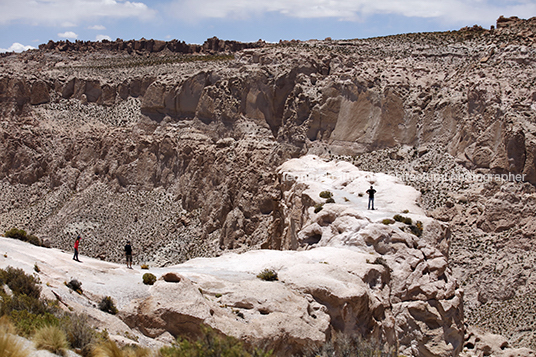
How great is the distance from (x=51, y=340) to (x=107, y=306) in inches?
182

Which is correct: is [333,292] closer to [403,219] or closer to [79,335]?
[403,219]

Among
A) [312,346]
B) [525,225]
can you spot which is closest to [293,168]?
[525,225]

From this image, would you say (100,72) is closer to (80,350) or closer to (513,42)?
(513,42)

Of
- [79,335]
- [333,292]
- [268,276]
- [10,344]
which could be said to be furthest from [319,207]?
[10,344]

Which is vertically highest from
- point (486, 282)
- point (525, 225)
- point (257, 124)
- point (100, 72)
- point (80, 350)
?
point (100, 72)

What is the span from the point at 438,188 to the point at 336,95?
16.1 meters

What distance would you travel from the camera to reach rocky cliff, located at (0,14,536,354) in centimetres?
4184

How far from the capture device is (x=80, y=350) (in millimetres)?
11594

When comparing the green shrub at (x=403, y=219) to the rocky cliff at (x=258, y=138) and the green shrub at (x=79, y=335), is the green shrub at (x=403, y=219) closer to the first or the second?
the rocky cliff at (x=258, y=138)

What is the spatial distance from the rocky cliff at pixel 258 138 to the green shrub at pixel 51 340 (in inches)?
1133

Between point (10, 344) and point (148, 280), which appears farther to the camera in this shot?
point (148, 280)

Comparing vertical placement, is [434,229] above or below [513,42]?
below

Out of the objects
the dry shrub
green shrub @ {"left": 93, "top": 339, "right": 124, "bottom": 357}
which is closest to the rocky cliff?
green shrub @ {"left": 93, "top": 339, "right": 124, "bottom": 357}

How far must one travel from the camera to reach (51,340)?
10.9 m
